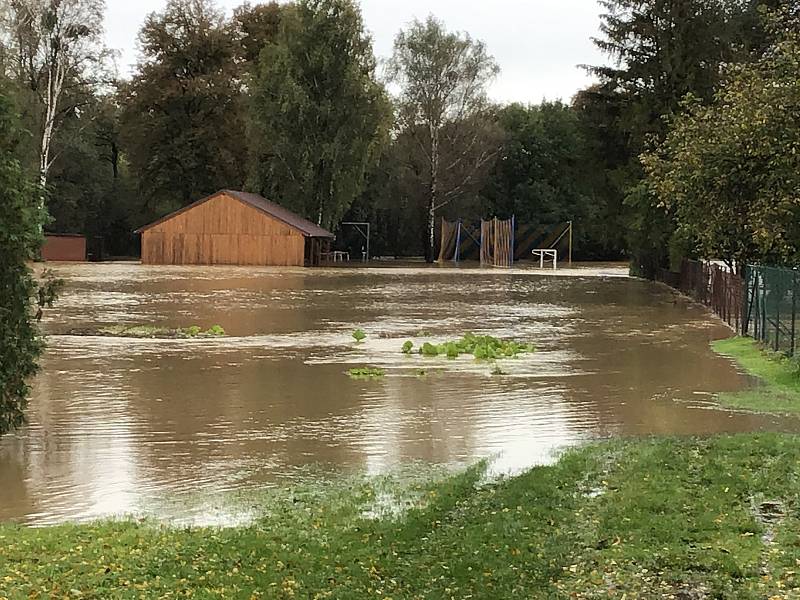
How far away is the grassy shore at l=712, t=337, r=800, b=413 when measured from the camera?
1350cm

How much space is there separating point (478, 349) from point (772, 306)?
559 cm

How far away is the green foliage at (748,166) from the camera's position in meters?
17.3

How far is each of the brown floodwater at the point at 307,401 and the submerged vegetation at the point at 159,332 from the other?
685 mm

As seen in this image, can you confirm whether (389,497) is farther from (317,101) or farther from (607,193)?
(317,101)

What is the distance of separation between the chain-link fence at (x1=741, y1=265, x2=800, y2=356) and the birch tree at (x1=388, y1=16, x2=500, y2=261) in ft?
166

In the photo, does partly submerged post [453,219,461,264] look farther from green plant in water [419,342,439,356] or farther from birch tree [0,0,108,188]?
green plant in water [419,342,439,356]

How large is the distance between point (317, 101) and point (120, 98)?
1475 centimetres

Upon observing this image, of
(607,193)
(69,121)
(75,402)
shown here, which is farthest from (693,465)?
(69,121)

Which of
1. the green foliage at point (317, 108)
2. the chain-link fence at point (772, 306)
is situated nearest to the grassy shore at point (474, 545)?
the chain-link fence at point (772, 306)

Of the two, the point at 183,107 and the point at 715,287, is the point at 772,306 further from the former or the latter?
the point at 183,107

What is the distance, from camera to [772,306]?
64.8ft

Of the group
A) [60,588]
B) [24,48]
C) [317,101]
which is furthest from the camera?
[317,101]

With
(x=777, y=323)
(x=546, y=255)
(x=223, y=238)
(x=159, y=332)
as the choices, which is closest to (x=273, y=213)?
(x=223, y=238)

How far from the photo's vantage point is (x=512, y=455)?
10594 millimetres
